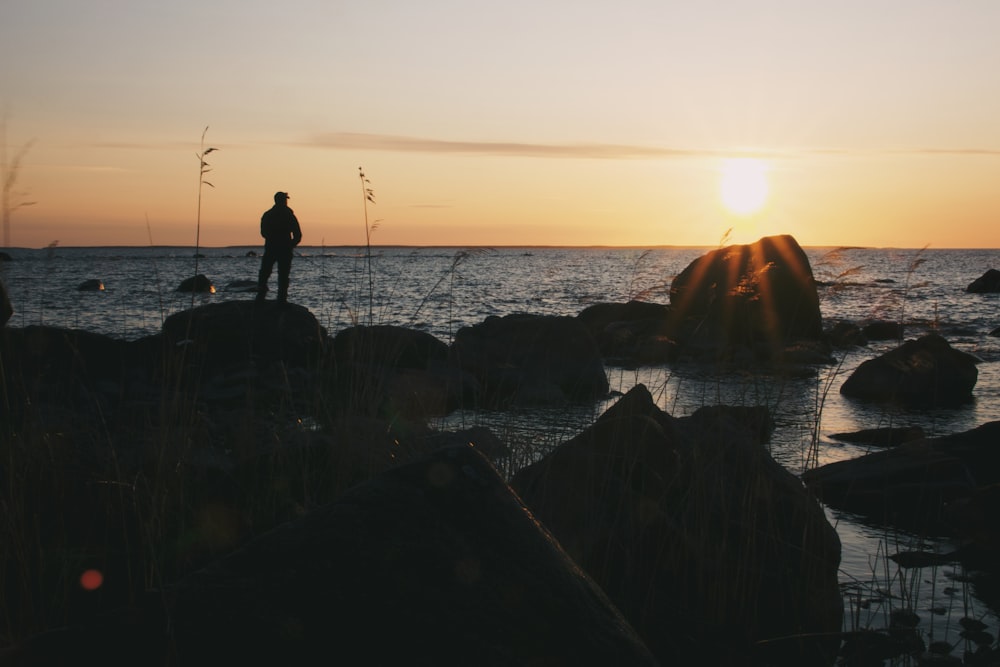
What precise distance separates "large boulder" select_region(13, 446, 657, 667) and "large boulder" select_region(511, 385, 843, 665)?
58.8 inches

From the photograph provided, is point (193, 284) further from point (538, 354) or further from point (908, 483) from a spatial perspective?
point (538, 354)

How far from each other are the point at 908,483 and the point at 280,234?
365 inches

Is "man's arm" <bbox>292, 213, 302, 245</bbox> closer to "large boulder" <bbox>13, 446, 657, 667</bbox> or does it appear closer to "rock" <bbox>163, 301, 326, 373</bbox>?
"rock" <bbox>163, 301, 326, 373</bbox>

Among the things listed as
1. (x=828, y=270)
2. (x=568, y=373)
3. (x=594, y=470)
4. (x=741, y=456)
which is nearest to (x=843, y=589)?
(x=741, y=456)

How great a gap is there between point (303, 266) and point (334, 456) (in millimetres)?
52986

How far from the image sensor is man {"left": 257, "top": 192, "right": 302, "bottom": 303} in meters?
11.9

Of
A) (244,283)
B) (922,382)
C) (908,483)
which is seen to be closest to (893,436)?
(908,483)

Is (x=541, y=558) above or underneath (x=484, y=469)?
underneath

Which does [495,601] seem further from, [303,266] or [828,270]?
[303,266]

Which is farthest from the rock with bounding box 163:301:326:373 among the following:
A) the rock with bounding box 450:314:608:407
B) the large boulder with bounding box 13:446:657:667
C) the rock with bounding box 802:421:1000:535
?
the large boulder with bounding box 13:446:657:667

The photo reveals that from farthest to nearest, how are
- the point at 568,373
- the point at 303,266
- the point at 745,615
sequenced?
1. the point at 303,266
2. the point at 568,373
3. the point at 745,615

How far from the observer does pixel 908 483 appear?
541cm

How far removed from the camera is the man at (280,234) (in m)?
11.9

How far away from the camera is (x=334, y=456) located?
418 cm
